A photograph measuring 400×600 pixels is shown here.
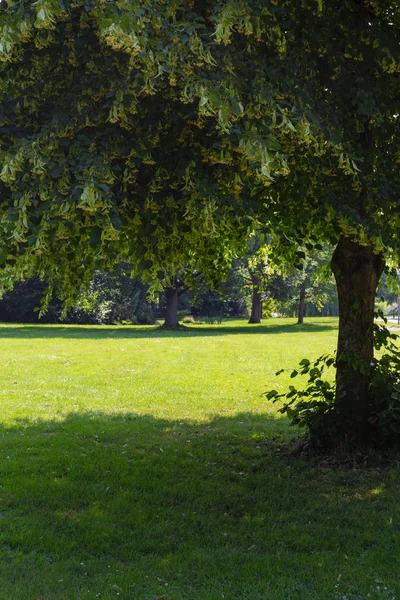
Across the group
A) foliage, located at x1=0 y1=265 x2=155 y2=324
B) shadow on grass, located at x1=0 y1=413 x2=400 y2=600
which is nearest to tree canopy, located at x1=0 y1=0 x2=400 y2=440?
shadow on grass, located at x1=0 y1=413 x2=400 y2=600

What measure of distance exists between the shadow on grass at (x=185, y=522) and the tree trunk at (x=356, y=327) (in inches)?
30.5

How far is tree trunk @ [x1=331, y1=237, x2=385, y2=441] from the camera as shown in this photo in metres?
8.09

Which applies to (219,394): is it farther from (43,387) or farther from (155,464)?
(155,464)

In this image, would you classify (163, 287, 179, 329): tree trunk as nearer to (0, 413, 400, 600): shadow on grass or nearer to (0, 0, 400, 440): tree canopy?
(0, 413, 400, 600): shadow on grass

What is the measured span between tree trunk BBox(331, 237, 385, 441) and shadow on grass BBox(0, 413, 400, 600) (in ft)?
2.54

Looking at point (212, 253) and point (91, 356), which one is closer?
point (212, 253)

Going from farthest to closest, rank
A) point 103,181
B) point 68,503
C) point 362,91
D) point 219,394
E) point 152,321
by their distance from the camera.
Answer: point 152,321, point 219,394, point 68,503, point 362,91, point 103,181

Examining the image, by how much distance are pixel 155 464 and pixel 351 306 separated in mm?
3207

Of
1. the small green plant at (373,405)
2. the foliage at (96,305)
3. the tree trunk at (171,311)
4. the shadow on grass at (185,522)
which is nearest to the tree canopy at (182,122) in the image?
the small green plant at (373,405)

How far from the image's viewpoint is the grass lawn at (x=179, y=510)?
197 inches

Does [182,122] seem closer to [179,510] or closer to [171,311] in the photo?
[179,510]

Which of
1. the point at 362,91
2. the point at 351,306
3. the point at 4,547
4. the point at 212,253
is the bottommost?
the point at 4,547

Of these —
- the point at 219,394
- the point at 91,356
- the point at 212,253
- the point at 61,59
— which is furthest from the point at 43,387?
the point at 61,59

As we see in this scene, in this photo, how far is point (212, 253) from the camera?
8.19m
